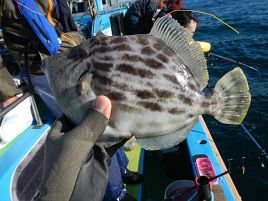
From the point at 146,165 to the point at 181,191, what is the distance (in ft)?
4.44

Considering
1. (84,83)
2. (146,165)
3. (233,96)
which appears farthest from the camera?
(146,165)

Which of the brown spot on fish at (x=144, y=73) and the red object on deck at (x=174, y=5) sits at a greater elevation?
the brown spot on fish at (x=144, y=73)

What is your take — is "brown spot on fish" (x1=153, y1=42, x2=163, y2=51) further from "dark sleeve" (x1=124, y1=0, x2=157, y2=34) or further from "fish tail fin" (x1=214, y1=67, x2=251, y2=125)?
"dark sleeve" (x1=124, y1=0, x2=157, y2=34)

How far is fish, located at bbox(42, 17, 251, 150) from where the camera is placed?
1.56 m

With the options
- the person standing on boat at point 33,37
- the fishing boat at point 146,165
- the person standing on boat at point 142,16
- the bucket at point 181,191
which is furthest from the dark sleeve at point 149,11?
the bucket at point 181,191

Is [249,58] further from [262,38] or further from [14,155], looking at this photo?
[14,155]

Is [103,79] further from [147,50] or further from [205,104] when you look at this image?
[205,104]

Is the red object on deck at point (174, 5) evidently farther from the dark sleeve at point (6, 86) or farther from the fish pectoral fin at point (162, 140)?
the fish pectoral fin at point (162, 140)

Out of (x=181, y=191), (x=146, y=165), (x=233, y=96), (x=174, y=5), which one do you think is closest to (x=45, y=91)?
(x=181, y=191)

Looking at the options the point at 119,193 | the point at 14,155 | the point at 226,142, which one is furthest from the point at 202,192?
the point at 226,142

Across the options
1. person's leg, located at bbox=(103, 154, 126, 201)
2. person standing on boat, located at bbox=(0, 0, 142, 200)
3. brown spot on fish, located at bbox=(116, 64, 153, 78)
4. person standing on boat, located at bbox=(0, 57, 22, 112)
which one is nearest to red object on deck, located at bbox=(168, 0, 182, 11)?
person standing on boat, located at bbox=(0, 0, 142, 200)

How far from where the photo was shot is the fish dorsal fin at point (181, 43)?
1.63m

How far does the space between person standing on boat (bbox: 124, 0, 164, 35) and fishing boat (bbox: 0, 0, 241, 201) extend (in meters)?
2.46

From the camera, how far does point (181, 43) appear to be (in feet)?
5.44
